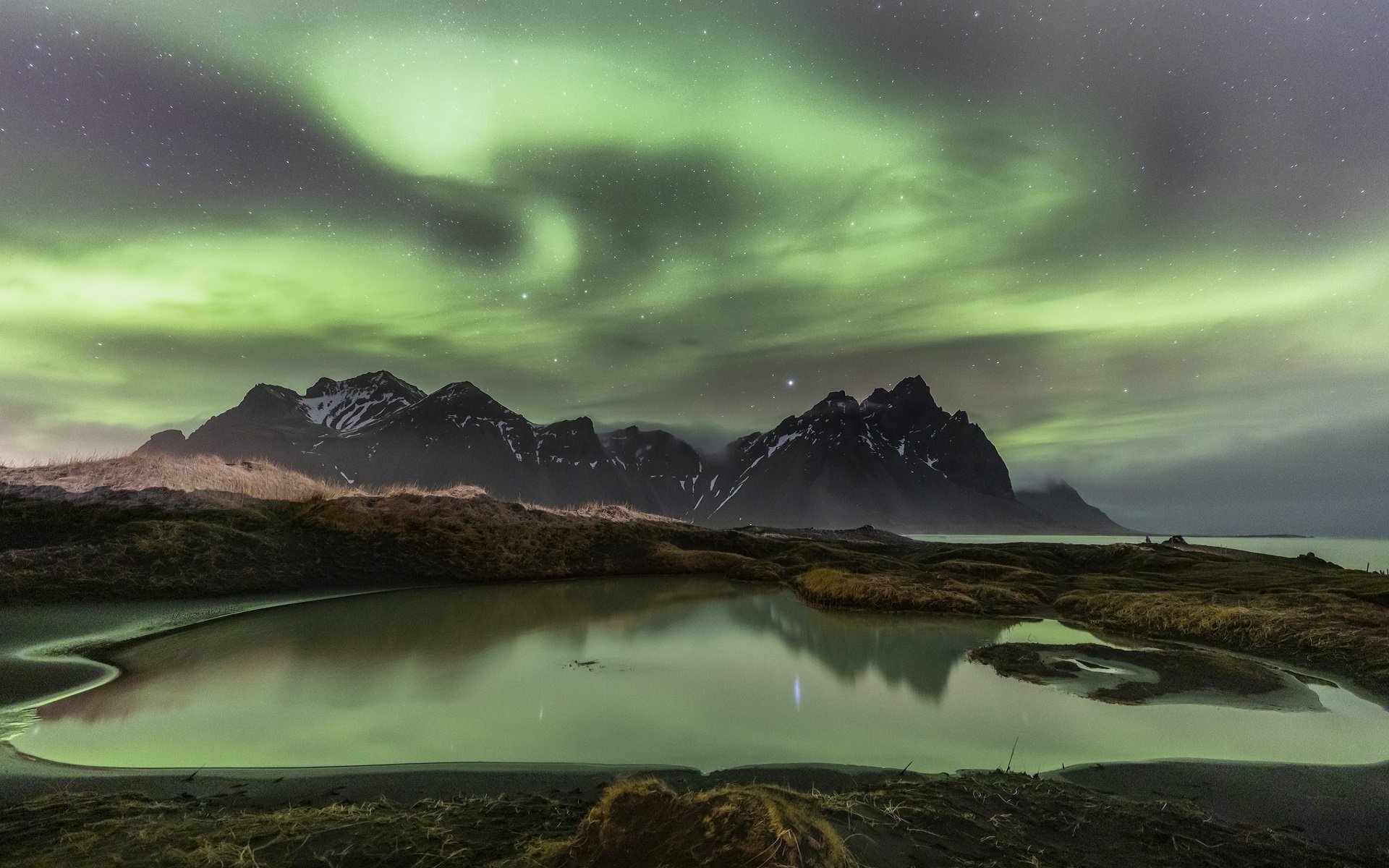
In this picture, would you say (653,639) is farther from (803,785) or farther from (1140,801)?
(1140,801)

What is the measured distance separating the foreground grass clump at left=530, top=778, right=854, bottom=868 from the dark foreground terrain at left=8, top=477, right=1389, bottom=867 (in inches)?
0.6

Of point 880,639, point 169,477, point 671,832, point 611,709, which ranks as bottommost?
point 880,639

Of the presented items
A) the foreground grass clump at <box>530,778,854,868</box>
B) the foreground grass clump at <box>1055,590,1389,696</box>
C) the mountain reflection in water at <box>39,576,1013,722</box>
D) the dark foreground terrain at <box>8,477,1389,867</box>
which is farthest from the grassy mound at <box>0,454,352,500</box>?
the foreground grass clump at <box>1055,590,1389,696</box>

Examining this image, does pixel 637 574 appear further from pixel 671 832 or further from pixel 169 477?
pixel 671 832

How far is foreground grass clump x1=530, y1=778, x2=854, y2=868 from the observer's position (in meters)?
3.40

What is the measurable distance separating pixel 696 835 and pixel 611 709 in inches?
229

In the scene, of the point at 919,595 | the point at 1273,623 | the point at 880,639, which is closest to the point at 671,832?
the point at 880,639

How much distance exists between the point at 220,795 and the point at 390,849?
2756 millimetres

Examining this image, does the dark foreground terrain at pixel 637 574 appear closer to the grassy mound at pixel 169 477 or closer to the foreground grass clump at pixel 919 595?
the foreground grass clump at pixel 919 595

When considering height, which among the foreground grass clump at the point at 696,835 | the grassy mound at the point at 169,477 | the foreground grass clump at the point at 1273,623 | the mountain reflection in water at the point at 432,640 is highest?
the grassy mound at the point at 169,477

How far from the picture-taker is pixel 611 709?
29.3 ft

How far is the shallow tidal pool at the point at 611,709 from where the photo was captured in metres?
7.06

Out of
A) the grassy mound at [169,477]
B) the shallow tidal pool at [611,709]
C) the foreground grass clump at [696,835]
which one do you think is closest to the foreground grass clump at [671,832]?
the foreground grass clump at [696,835]

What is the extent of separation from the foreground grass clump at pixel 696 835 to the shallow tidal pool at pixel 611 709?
3158mm
